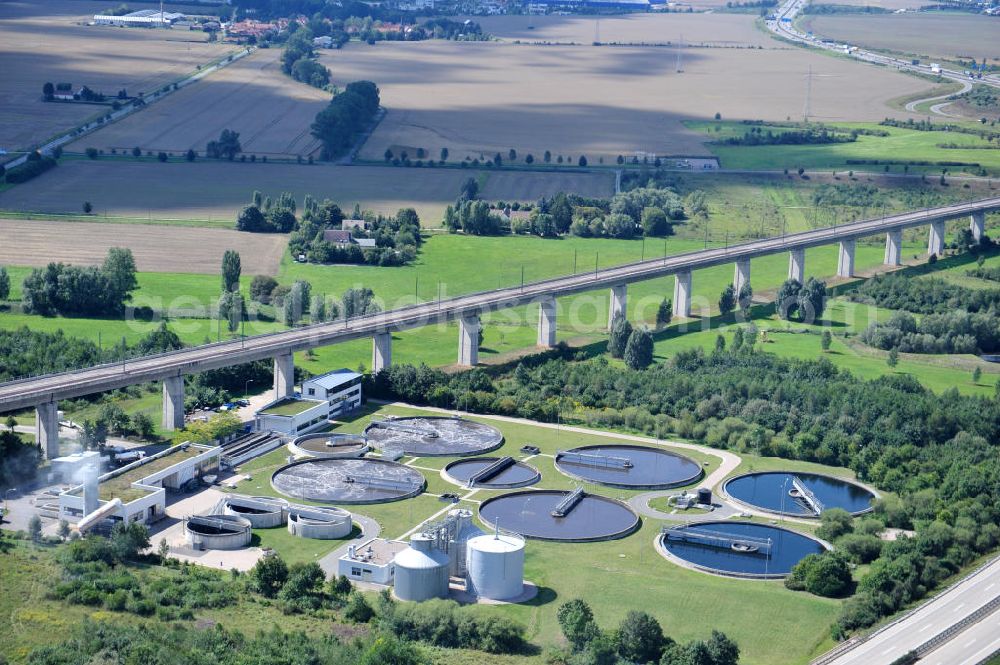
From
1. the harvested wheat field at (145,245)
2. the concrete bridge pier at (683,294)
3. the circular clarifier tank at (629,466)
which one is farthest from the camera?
the harvested wheat field at (145,245)

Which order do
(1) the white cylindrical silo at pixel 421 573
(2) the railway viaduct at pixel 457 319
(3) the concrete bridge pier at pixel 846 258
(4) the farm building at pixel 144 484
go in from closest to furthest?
(1) the white cylindrical silo at pixel 421 573
(4) the farm building at pixel 144 484
(2) the railway viaduct at pixel 457 319
(3) the concrete bridge pier at pixel 846 258

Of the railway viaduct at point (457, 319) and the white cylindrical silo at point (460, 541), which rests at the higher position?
the railway viaduct at point (457, 319)

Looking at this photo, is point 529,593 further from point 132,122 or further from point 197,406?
point 132,122

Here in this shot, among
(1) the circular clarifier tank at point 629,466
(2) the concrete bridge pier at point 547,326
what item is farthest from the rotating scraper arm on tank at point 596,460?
(2) the concrete bridge pier at point 547,326

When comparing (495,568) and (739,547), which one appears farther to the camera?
(739,547)

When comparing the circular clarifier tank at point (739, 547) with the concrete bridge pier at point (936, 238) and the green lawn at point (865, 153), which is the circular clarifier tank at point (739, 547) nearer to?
the concrete bridge pier at point (936, 238)

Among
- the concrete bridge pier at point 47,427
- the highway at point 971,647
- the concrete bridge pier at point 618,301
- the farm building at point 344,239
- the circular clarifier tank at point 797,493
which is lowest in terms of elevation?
the highway at point 971,647

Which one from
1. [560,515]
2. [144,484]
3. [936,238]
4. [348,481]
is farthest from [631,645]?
[936,238]

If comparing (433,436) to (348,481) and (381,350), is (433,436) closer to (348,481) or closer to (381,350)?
(348,481)
